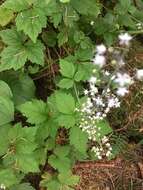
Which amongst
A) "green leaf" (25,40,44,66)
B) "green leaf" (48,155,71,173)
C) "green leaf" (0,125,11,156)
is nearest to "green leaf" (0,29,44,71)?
"green leaf" (25,40,44,66)

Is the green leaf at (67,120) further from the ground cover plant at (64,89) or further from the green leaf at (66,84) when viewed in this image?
the green leaf at (66,84)

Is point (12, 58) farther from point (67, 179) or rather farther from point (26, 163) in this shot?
point (67, 179)

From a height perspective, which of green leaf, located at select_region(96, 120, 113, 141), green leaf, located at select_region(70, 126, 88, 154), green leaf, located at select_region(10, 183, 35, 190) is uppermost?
green leaf, located at select_region(96, 120, 113, 141)

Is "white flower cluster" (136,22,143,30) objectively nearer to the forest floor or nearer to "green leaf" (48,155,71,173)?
the forest floor

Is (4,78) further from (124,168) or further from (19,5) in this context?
(124,168)

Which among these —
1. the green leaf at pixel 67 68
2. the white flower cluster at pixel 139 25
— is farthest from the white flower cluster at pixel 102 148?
the white flower cluster at pixel 139 25

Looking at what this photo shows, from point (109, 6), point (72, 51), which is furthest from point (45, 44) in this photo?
point (109, 6)

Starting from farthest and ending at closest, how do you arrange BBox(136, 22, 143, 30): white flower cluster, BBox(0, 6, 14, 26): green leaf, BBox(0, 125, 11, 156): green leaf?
BBox(136, 22, 143, 30): white flower cluster < BBox(0, 6, 14, 26): green leaf < BBox(0, 125, 11, 156): green leaf
